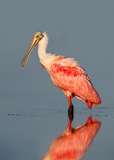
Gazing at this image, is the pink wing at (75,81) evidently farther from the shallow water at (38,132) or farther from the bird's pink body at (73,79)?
the shallow water at (38,132)

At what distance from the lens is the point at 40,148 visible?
636 centimetres

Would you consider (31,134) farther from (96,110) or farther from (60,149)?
(96,110)

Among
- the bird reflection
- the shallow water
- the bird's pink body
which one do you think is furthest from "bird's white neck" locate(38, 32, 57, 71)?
the bird reflection

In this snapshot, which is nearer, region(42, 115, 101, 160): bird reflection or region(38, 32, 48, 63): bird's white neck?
region(42, 115, 101, 160): bird reflection

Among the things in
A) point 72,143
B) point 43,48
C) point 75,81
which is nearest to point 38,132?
point 72,143

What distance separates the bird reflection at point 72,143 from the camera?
19.8 ft

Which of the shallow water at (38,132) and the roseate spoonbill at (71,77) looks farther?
the roseate spoonbill at (71,77)

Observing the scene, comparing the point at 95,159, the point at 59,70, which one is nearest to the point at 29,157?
the point at 95,159

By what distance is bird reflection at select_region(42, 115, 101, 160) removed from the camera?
6.02m

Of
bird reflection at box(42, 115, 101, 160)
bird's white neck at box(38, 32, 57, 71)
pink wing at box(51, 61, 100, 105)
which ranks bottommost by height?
bird reflection at box(42, 115, 101, 160)

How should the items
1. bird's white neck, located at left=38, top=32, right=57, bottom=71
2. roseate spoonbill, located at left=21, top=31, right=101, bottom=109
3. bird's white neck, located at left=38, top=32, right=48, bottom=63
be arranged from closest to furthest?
1. roseate spoonbill, located at left=21, top=31, right=101, bottom=109
2. bird's white neck, located at left=38, top=32, right=57, bottom=71
3. bird's white neck, located at left=38, top=32, right=48, bottom=63

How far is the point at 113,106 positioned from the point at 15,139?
20.5ft

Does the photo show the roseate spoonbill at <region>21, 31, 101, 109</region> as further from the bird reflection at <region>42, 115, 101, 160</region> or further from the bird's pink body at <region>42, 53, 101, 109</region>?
the bird reflection at <region>42, 115, 101, 160</region>

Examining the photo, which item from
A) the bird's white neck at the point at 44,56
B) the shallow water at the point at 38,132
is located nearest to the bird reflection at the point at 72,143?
the shallow water at the point at 38,132
